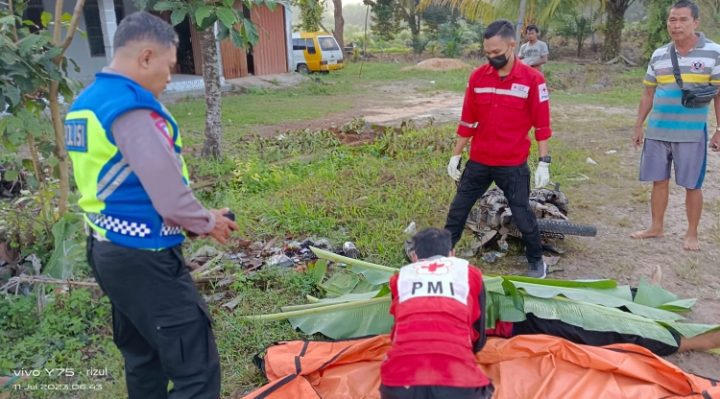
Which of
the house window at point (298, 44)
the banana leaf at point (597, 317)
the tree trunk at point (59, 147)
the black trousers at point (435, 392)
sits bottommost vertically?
the banana leaf at point (597, 317)

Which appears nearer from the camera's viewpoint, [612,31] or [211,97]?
[211,97]

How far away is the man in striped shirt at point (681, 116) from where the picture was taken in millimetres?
4383

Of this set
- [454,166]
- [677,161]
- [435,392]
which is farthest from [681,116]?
[435,392]

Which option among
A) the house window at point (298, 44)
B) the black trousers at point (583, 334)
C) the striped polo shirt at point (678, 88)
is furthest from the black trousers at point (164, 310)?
the house window at point (298, 44)

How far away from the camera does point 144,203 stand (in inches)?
83.3

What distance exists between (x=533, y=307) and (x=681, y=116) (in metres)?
2.42

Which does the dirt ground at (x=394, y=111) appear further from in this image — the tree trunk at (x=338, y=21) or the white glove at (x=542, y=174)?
the tree trunk at (x=338, y=21)

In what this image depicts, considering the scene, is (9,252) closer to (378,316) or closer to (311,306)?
(311,306)

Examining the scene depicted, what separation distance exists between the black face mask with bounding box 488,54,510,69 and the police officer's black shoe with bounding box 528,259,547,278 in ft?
5.03

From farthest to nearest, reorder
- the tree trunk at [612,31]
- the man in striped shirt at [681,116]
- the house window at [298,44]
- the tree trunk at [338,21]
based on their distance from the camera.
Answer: the tree trunk at [338,21] → the house window at [298,44] → the tree trunk at [612,31] → the man in striped shirt at [681,116]

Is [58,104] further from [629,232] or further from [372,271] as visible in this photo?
[629,232]

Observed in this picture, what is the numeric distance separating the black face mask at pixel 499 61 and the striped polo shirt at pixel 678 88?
61.2 inches

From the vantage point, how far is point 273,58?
1986 centimetres

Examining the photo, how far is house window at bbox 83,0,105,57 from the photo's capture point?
15066 mm
